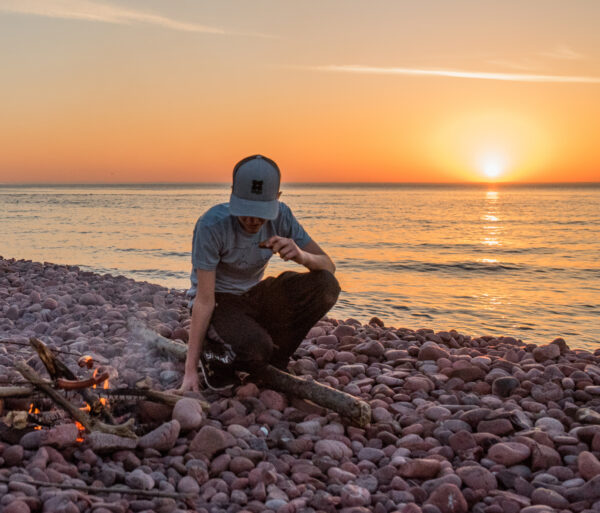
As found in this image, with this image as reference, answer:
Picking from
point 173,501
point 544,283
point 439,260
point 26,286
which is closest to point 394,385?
point 173,501

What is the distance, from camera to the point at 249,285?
4.34 metres

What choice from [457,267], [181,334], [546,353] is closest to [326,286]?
[181,334]

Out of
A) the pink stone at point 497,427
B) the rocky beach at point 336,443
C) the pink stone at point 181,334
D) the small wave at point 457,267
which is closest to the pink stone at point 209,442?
the rocky beach at point 336,443

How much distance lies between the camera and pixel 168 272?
1212cm

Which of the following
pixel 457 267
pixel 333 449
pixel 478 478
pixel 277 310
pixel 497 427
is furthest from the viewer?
pixel 457 267

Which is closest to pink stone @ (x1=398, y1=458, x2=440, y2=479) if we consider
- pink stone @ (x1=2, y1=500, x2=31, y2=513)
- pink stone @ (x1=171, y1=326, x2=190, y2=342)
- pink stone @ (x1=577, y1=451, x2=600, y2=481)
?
pink stone @ (x1=577, y1=451, x2=600, y2=481)

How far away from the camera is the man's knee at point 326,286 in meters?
4.20

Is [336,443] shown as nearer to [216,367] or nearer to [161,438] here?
[161,438]

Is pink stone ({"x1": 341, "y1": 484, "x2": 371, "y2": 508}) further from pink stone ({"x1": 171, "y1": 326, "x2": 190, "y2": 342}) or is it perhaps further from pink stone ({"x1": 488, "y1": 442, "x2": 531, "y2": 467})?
pink stone ({"x1": 171, "y1": 326, "x2": 190, "y2": 342})

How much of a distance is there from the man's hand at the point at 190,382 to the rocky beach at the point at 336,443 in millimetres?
147

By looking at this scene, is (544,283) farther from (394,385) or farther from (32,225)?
(32,225)

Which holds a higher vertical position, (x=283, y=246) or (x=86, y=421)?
(x=283, y=246)

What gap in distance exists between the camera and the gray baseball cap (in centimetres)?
372

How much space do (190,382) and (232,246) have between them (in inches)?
35.6
